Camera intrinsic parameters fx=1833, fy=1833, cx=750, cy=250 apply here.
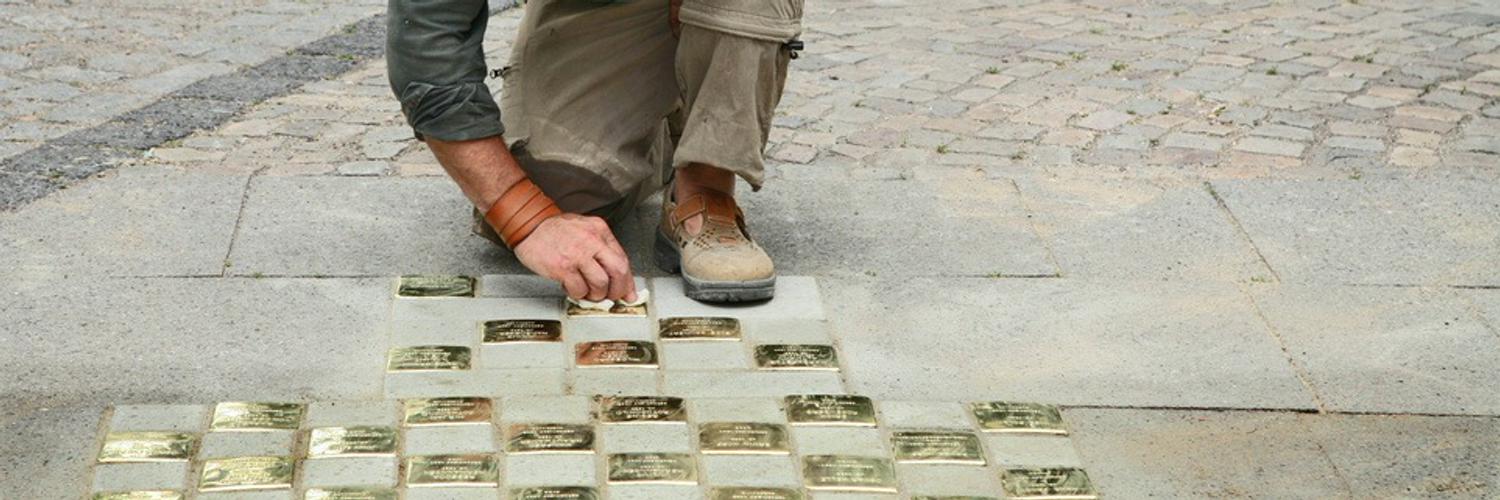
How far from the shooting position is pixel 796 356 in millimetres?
3420

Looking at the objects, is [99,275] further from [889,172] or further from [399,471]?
[889,172]

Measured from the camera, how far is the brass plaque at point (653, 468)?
2914 millimetres

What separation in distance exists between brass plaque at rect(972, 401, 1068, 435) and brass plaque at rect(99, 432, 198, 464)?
4.36 feet

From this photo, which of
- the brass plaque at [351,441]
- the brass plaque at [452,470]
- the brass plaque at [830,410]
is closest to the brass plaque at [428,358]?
the brass plaque at [351,441]

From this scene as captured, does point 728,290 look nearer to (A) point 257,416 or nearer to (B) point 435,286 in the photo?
(B) point 435,286

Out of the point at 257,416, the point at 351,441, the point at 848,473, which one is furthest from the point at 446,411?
the point at 848,473

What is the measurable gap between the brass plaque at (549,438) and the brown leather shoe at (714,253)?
25.4 inches

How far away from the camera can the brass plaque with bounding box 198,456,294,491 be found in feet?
9.34

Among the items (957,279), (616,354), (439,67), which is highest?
(439,67)

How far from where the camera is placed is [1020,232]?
4.15 m

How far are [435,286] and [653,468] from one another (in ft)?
3.07

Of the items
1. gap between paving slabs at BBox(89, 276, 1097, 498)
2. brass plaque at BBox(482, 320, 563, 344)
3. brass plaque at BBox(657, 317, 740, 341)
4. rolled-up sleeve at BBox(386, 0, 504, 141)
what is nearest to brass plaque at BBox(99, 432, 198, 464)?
gap between paving slabs at BBox(89, 276, 1097, 498)

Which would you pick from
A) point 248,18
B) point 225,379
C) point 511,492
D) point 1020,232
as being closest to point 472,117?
point 225,379

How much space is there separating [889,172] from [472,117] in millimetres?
1449
